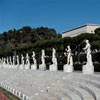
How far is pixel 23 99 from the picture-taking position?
15602 millimetres

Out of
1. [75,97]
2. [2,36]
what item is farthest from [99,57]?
[2,36]

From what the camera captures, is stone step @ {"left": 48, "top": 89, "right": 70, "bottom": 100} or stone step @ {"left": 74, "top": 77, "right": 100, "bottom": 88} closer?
stone step @ {"left": 74, "top": 77, "right": 100, "bottom": 88}

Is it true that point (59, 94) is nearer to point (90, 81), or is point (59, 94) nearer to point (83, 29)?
point (90, 81)

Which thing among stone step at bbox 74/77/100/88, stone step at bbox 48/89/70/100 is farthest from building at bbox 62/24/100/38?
stone step at bbox 48/89/70/100

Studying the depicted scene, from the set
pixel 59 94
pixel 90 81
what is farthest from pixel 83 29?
pixel 90 81

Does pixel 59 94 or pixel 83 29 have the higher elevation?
pixel 83 29

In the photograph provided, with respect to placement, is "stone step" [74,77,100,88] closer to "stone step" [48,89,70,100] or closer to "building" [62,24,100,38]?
"stone step" [48,89,70,100]

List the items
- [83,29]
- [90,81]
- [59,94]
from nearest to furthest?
[90,81], [59,94], [83,29]

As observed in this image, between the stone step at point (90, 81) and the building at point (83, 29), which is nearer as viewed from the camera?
the stone step at point (90, 81)

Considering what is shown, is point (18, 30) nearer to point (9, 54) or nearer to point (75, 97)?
point (9, 54)

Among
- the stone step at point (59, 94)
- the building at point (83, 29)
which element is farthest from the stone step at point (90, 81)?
the building at point (83, 29)

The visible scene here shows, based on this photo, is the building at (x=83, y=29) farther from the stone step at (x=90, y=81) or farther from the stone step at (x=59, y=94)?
the stone step at (x=59, y=94)

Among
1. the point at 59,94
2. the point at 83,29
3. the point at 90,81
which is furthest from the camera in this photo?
the point at 83,29

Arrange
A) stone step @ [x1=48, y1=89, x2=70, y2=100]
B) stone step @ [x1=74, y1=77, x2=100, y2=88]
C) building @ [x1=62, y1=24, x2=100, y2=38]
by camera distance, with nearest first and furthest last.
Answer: stone step @ [x1=74, y1=77, x2=100, y2=88], stone step @ [x1=48, y1=89, x2=70, y2=100], building @ [x1=62, y1=24, x2=100, y2=38]
